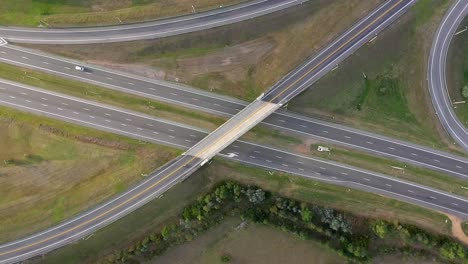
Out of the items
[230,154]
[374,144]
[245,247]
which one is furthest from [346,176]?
[245,247]

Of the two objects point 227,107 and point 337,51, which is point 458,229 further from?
point 227,107

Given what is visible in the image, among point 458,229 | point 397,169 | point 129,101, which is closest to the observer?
point 458,229

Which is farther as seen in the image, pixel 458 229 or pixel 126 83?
pixel 126 83

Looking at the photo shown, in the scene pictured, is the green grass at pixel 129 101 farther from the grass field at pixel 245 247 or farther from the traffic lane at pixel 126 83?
the grass field at pixel 245 247

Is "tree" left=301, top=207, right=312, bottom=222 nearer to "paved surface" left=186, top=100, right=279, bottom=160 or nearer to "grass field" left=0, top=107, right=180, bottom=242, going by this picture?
"paved surface" left=186, top=100, right=279, bottom=160

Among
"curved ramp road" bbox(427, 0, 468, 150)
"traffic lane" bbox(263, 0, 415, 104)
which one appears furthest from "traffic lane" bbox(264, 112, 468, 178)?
"traffic lane" bbox(263, 0, 415, 104)

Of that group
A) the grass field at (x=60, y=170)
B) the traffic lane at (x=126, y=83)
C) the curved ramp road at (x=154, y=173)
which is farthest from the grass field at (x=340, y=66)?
the grass field at (x=60, y=170)
